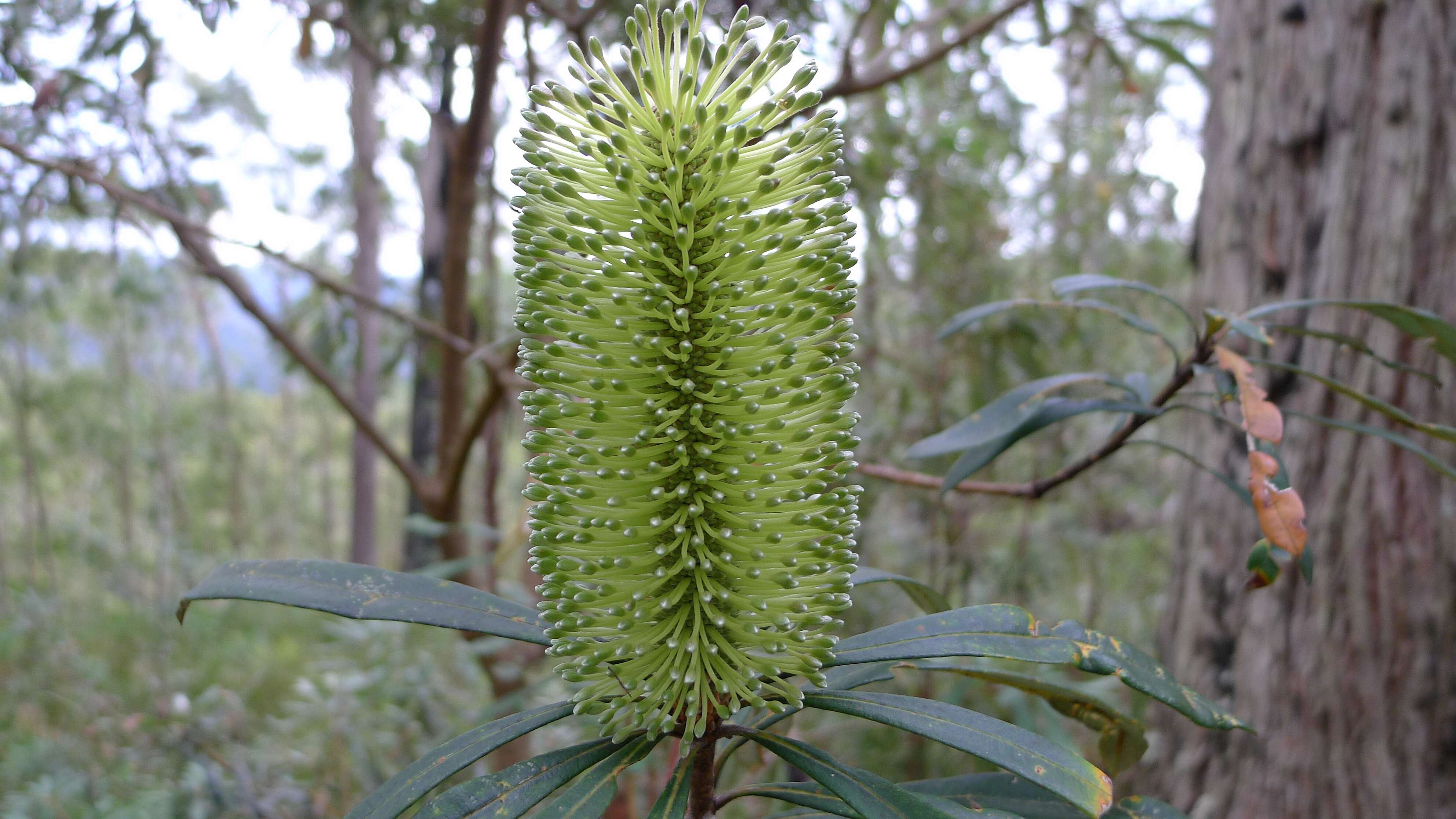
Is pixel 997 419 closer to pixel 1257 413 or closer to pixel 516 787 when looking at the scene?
pixel 1257 413

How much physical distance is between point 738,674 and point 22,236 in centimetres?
336

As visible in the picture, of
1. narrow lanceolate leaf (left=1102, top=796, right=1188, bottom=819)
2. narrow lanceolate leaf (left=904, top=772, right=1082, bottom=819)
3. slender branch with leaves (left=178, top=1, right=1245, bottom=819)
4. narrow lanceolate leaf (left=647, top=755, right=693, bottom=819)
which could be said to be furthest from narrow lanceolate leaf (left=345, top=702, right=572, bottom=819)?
narrow lanceolate leaf (left=1102, top=796, right=1188, bottom=819)

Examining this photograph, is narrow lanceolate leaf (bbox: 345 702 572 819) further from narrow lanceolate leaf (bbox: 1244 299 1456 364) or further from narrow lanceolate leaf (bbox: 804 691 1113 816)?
narrow lanceolate leaf (bbox: 1244 299 1456 364)

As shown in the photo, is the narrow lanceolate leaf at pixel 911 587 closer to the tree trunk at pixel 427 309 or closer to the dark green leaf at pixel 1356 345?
the dark green leaf at pixel 1356 345

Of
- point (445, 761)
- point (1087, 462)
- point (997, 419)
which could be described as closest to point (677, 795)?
point (445, 761)

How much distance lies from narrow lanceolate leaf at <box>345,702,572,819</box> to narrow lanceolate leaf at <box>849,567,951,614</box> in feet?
1.26

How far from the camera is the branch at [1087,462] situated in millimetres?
1181

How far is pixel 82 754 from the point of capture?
5156mm

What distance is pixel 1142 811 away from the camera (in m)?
0.91

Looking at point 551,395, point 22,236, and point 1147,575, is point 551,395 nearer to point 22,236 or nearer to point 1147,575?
point 22,236

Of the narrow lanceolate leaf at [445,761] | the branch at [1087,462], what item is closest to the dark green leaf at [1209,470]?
the branch at [1087,462]

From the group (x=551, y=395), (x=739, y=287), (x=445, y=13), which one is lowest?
(x=551, y=395)

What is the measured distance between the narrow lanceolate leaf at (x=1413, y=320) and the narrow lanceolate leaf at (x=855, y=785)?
817mm

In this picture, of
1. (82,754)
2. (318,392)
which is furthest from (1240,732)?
(318,392)
